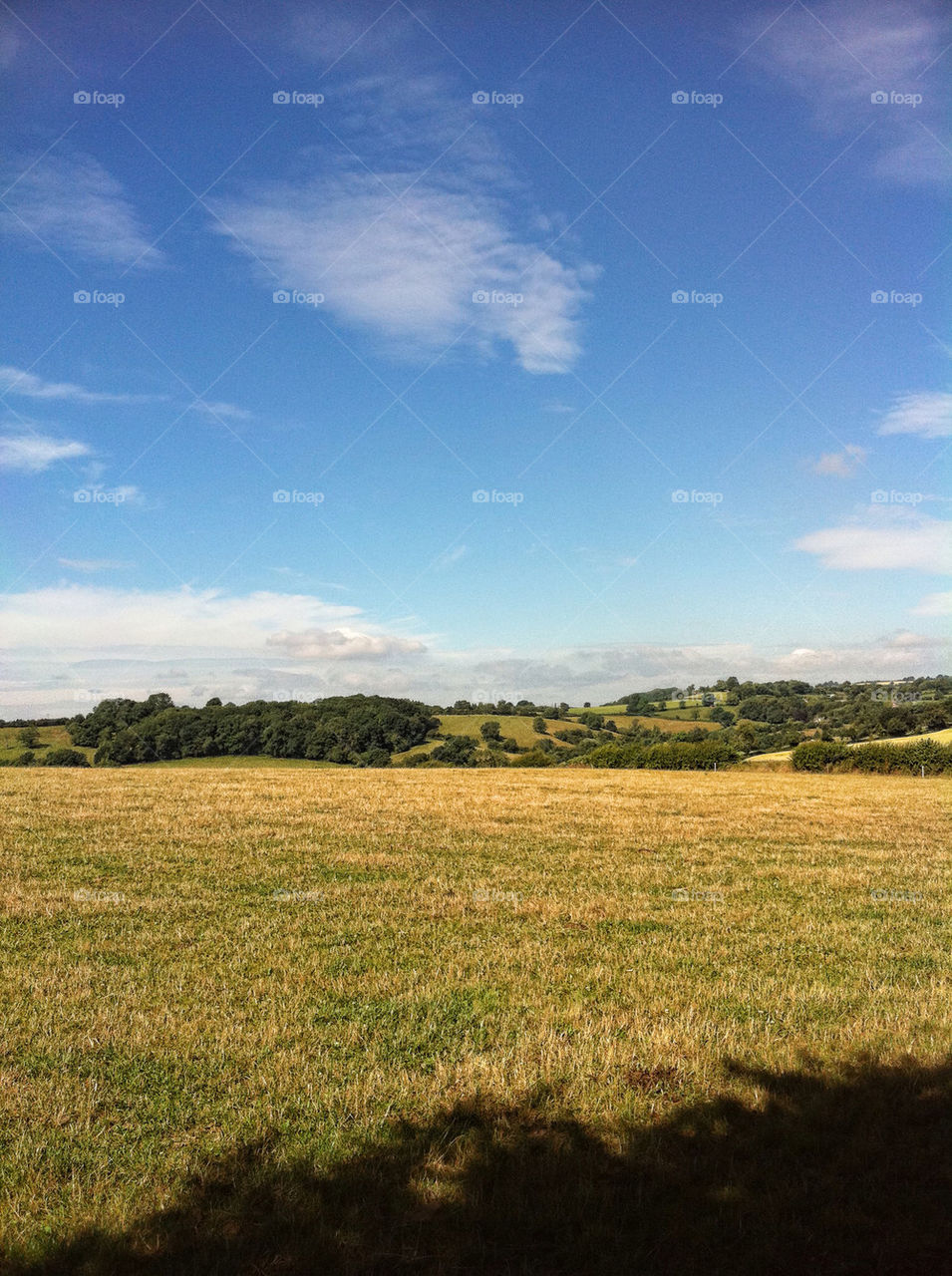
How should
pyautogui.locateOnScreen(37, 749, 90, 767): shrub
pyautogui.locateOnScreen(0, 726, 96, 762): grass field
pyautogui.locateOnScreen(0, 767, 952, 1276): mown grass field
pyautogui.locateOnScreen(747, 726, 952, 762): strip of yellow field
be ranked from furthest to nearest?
pyautogui.locateOnScreen(0, 726, 96, 762): grass field
pyautogui.locateOnScreen(37, 749, 90, 767): shrub
pyautogui.locateOnScreen(747, 726, 952, 762): strip of yellow field
pyautogui.locateOnScreen(0, 767, 952, 1276): mown grass field

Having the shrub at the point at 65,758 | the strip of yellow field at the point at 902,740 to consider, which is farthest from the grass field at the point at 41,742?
the strip of yellow field at the point at 902,740

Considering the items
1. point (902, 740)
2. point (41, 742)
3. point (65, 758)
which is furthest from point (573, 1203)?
point (41, 742)

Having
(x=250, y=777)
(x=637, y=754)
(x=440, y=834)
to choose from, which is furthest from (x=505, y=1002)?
(x=637, y=754)

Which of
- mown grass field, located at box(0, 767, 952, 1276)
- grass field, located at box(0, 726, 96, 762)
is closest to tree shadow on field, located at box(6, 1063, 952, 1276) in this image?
mown grass field, located at box(0, 767, 952, 1276)

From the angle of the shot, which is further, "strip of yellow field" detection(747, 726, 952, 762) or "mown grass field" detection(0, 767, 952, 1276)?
"strip of yellow field" detection(747, 726, 952, 762)

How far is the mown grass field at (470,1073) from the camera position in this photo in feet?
17.3

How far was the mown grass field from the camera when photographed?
208 inches

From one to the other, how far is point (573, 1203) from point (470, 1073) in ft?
6.68

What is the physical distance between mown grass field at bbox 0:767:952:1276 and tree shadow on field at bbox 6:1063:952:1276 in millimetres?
21

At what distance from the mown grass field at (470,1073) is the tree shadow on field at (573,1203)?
0.02 meters

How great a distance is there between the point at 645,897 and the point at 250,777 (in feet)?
114

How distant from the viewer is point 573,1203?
5551 millimetres

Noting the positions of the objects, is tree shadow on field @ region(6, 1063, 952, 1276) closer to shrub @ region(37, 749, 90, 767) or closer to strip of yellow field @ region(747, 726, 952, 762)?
strip of yellow field @ region(747, 726, 952, 762)

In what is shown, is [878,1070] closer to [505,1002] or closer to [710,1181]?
[710,1181]
